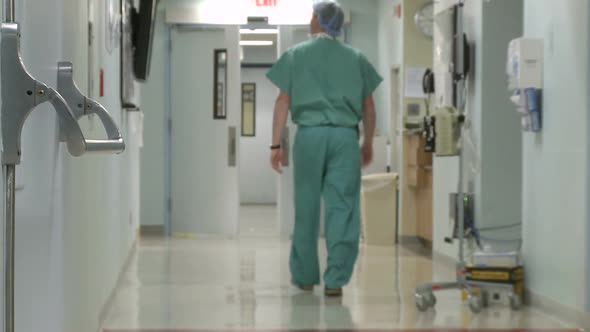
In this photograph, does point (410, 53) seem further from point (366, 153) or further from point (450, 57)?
point (366, 153)

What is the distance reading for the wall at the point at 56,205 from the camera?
210cm

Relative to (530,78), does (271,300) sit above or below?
below

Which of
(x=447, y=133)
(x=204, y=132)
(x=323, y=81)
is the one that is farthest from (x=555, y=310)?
(x=204, y=132)

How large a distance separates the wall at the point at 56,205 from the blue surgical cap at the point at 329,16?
1541 millimetres

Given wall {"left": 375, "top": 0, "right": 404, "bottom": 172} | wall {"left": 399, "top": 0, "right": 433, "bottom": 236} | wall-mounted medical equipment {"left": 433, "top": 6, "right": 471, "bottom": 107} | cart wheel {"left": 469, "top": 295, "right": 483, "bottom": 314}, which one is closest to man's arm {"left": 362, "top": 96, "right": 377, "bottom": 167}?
wall-mounted medical equipment {"left": 433, "top": 6, "right": 471, "bottom": 107}

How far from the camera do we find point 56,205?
2.57m

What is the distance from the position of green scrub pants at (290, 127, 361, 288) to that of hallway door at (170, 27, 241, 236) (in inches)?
173

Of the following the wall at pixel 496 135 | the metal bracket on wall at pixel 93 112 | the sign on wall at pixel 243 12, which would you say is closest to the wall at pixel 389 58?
the sign on wall at pixel 243 12

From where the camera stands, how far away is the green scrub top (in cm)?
528

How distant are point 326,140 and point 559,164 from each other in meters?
1.23

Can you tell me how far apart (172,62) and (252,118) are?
5.77 meters

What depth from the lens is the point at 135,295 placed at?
5289mm

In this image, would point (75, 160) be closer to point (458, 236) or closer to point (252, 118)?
point (458, 236)

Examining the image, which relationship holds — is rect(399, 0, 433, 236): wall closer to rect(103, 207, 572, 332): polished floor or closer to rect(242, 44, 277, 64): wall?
rect(103, 207, 572, 332): polished floor
